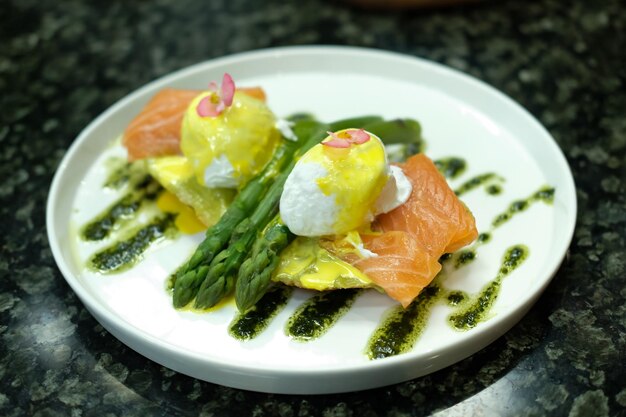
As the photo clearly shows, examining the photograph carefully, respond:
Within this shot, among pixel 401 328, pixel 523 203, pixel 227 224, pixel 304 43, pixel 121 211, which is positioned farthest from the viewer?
pixel 304 43

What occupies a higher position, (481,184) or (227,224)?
(227,224)

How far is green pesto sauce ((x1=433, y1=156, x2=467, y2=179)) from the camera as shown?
3.39 m

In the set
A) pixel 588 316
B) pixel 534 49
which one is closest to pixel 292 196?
pixel 588 316

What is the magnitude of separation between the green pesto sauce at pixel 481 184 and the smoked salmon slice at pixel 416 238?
13.5 inches

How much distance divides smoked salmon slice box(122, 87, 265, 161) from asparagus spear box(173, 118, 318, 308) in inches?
20.9

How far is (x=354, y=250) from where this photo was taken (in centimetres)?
276

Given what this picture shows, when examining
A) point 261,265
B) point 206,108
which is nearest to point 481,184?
point 261,265

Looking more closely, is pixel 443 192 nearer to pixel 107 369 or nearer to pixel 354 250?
pixel 354 250

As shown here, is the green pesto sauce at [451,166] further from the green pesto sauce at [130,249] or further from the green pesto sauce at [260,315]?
the green pesto sauce at [130,249]

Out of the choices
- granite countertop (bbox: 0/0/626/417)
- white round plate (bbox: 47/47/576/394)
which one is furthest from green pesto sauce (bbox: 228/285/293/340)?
granite countertop (bbox: 0/0/626/417)

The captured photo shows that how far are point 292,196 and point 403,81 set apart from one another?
1.49 meters

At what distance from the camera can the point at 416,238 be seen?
279 centimetres

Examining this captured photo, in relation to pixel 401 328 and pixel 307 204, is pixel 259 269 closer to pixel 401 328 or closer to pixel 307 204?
pixel 307 204

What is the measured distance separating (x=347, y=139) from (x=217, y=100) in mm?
653
